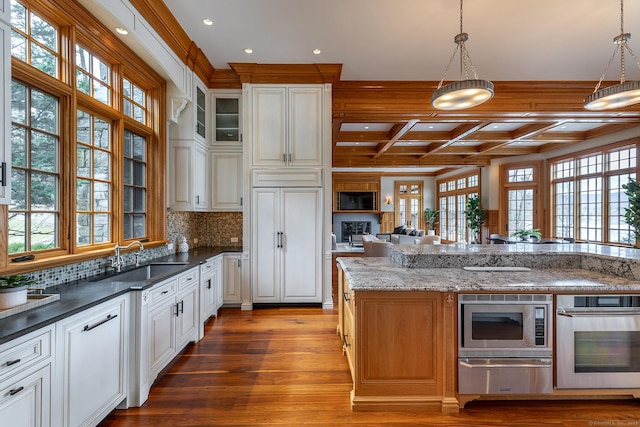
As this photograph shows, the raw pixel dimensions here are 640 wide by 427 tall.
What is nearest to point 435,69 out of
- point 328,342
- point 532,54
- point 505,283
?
point 532,54

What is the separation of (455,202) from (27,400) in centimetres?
1279

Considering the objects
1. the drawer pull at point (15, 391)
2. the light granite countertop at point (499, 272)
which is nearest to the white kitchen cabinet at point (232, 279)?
the light granite countertop at point (499, 272)

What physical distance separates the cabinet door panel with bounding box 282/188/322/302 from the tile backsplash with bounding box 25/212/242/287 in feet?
3.09

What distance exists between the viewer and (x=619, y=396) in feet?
7.33

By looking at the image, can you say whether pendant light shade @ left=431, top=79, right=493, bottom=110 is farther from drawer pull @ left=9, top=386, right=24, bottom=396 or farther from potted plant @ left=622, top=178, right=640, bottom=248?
potted plant @ left=622, top=178, right=640, bottom=248

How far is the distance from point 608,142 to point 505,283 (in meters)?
7.02

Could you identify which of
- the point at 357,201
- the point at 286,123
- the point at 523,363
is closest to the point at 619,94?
the point at 523,363

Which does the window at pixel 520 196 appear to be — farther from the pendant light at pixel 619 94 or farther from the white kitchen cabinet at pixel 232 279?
the white kitchen cabinet at pixel 232 279

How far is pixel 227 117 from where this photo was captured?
14.9 ft

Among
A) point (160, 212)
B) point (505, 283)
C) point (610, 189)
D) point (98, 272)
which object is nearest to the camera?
point (505, 283)

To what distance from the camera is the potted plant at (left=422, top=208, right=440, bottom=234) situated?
13479mm

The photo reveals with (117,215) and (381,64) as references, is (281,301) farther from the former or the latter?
(381,64)

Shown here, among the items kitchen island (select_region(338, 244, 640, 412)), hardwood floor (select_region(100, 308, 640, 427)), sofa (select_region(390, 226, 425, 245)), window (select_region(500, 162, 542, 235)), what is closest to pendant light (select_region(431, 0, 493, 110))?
kitchen island (select_region(338, 244, 640, 412))

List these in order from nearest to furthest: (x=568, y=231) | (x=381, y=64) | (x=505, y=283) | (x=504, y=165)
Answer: (x=505, y=283) → (x=381, y=64) → (x=568, y=231) → (x=504, y=165)
